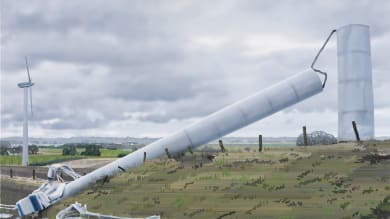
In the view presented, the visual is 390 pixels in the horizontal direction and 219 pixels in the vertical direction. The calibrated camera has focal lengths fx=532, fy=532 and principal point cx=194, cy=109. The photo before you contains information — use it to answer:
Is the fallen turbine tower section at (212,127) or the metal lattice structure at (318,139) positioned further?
the metal lattice structure at (318,139)

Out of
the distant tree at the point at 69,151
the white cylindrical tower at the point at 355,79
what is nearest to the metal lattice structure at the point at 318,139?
the white cylindrical tower at the point at 355,79

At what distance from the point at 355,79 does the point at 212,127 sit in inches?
266

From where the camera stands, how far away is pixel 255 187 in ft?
63.4

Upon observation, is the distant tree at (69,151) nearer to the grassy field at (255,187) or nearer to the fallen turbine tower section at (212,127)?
the fallen turbine tower section at (212,127)

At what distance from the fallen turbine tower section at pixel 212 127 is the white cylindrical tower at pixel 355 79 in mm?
1245

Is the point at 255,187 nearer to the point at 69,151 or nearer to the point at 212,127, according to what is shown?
the point at 212,127

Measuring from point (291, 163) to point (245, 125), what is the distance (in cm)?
424

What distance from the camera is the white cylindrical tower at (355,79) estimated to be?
23062 millimetres

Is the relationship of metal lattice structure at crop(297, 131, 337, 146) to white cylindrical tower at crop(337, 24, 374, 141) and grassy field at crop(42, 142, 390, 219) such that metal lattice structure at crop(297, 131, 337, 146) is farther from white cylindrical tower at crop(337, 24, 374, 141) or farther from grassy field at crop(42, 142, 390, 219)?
grassy field at crop(42, 142, 390, 219)

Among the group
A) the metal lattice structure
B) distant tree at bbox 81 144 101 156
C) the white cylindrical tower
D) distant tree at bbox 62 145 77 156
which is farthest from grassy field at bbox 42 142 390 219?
distant tree at bbox 62 145 77 156

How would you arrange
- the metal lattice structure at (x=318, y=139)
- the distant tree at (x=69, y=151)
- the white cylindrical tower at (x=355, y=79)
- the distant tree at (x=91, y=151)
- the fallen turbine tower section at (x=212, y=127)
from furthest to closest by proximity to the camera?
the distant tree at (x=69, y=151)
the distant tree at (x=91, y=151)
the metal lattice structure at (x=318, y=139)
the fallen turbine tower section at (x=212, y=127)
the white cylindrical tower at (x=355, y=79)

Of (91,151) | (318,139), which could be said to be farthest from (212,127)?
(91,151)

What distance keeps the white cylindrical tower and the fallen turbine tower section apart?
4.08 feet

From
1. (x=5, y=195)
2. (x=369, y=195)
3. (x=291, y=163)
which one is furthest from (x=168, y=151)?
(x=5, y=195)
